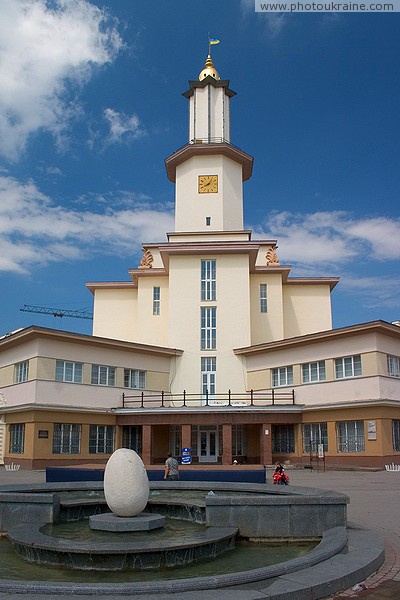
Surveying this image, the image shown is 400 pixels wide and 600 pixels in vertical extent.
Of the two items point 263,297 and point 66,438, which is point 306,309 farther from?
point 66,438

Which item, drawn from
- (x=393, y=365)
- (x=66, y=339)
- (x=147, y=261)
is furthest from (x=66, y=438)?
(x=393, y=365)

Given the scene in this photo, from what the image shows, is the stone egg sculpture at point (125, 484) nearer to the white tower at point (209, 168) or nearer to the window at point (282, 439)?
the window at point (282, 439)

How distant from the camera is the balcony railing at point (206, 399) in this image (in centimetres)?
3588

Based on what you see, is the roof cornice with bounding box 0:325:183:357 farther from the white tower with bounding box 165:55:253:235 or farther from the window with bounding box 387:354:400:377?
the window with bounding box 387:354:400:377

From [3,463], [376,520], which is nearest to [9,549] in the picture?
[376,520]

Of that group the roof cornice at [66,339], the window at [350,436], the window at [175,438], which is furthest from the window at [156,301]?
the window at [350,436]

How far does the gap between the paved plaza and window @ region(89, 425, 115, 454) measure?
7469 millimetres

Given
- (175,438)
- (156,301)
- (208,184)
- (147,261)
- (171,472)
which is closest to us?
(171,472)

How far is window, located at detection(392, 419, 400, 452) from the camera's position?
30.6m

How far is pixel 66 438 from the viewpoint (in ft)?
108

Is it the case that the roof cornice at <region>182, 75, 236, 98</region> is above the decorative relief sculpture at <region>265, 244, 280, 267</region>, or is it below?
above

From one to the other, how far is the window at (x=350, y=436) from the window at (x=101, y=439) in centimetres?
1325

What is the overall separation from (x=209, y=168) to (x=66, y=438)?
2289 cm

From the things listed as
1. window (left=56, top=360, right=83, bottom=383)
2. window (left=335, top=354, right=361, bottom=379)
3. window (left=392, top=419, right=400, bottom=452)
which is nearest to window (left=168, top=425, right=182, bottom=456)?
window (left=56, top=360, right=83, bottom=383)
